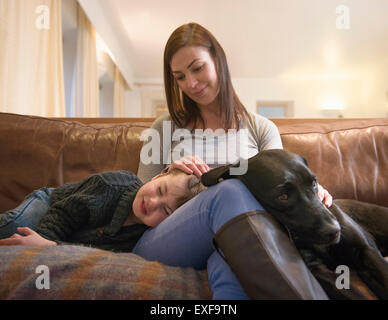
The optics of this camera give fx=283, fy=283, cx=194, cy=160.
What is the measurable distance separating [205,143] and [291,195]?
67 cm

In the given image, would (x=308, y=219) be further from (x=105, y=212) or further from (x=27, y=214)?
(x=27, y=214)

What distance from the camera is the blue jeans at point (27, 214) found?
3.12 feet

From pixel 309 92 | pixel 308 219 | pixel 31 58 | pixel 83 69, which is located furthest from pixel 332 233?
pixel 309 92

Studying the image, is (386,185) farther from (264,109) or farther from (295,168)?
(264,109)

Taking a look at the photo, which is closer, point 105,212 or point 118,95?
point 105,212

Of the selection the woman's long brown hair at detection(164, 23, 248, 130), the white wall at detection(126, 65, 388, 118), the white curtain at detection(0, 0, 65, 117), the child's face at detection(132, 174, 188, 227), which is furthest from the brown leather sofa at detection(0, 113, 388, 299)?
the white wall at detection(126, 65, 388, 118)

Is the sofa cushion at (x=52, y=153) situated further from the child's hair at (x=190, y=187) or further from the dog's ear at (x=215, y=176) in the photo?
the dog's ear at (x=215, y=176)

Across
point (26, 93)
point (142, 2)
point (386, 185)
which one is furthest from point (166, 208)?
point (142, 2)

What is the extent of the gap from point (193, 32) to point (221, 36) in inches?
144

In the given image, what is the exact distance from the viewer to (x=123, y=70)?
18.1ft

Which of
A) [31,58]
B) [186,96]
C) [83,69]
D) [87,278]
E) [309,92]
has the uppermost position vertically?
[309,92]

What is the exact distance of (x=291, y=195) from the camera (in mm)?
760

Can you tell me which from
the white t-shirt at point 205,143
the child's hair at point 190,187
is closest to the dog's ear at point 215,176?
the child's hair at point 190,187

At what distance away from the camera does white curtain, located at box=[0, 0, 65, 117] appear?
2113 millimetres
